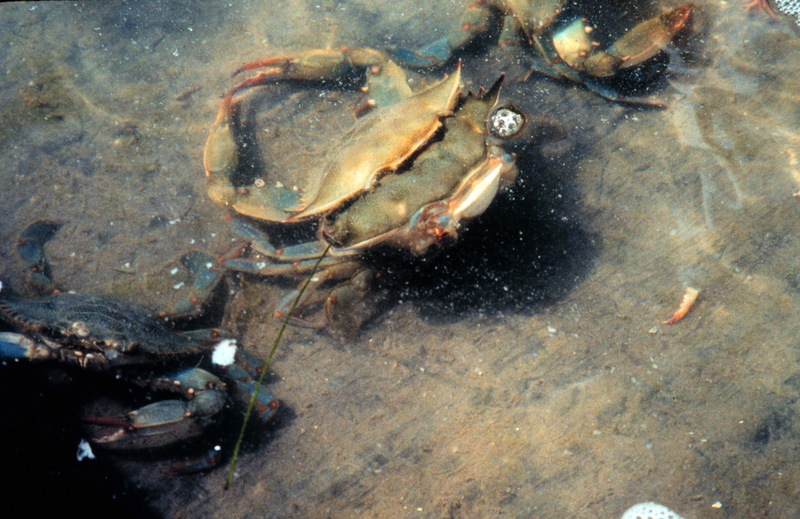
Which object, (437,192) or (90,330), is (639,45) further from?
(90,330)

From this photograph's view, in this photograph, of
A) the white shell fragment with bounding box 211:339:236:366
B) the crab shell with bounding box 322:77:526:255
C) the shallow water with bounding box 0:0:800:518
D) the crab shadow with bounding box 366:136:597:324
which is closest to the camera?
the shallow water with bounding box 0:0:800:518

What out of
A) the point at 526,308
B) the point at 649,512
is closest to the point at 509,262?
the point at 526,308

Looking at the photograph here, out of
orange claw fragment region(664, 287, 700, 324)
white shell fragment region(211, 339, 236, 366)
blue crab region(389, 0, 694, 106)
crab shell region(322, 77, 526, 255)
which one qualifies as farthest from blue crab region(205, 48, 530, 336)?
orange claw fragment region(664, 287, 700, 324)

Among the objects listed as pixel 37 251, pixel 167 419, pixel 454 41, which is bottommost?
pixel 167 419

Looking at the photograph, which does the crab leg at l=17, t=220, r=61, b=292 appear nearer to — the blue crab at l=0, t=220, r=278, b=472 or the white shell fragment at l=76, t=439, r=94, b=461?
the blue crab at l=0, t=220, r=278, b=472

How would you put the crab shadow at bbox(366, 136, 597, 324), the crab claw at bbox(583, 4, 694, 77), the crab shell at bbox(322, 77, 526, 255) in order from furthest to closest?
the crab claw at bbox(583, 4, 694, 77) → the crab shadow at bbox(366, 136, 597, 324) → the crab shell at bbox(322, 77, 526, 255)

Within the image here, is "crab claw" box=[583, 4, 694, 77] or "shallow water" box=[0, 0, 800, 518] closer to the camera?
"shallow water" box=[0, 0, 800, 518]

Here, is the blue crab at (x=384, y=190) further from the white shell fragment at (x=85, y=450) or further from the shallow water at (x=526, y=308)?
the white shell fragment at (x=85, y=450)
